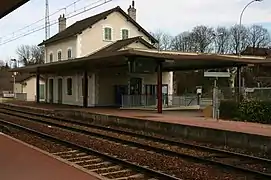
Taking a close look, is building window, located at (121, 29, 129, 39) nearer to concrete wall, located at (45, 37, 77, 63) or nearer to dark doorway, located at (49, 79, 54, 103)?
concrete wall, located at (45, 37, 77, 63)

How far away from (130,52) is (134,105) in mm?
11591

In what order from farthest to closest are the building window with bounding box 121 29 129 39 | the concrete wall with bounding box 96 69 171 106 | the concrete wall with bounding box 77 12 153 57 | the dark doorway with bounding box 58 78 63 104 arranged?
A: the dark doorway with bounding box 58 78 63 104
the building window with bounding box 121 29 129 39
the concrete wall with bounding box 77 12 153 57
the concrete wall with bounding box 96 69 171 106

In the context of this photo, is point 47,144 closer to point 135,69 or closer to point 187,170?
point 187,170

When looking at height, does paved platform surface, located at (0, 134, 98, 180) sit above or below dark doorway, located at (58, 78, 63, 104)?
below

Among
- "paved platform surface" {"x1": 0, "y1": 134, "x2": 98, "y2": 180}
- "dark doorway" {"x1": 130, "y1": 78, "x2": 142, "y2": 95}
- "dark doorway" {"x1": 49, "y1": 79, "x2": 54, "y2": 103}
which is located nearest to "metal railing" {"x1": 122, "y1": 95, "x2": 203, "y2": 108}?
"dark doorway" {"x1": 130, "y1": 78, "x2": 142, "y2": 95}

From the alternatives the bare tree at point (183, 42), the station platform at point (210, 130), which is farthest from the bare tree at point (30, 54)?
the station platform at point (210, 130)

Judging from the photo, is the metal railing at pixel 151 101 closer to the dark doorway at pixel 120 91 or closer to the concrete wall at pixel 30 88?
the dark doorway at pixel 120 91

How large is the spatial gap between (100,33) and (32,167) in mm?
33240

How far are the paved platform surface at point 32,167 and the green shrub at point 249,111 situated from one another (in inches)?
525

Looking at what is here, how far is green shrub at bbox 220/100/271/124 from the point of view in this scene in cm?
2194

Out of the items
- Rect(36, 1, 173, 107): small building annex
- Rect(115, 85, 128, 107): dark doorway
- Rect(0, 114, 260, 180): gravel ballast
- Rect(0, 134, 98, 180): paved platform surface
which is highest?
Rect(36, 1, 173, 107): small building annex

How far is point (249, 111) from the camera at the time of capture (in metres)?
22.7

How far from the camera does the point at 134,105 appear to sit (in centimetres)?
3484

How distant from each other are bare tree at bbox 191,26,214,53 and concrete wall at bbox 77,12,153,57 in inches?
1371
